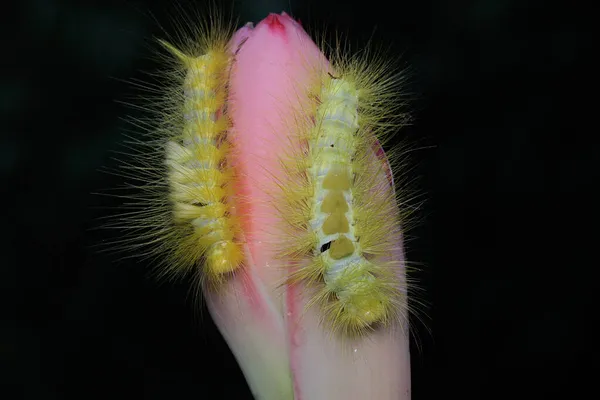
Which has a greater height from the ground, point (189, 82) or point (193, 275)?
point (189, 82)

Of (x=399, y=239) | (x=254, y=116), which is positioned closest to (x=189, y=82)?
(x=254, y=116)

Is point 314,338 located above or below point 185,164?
below

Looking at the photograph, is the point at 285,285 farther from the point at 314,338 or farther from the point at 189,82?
the point at 189,82

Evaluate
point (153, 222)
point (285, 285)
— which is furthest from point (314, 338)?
point (153, 222)

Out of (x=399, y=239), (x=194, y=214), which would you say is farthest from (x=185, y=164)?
(x=399, y=239)

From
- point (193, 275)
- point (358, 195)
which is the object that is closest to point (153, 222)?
point (193, 275)

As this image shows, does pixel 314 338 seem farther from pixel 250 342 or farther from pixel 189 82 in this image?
pixel 189 82
